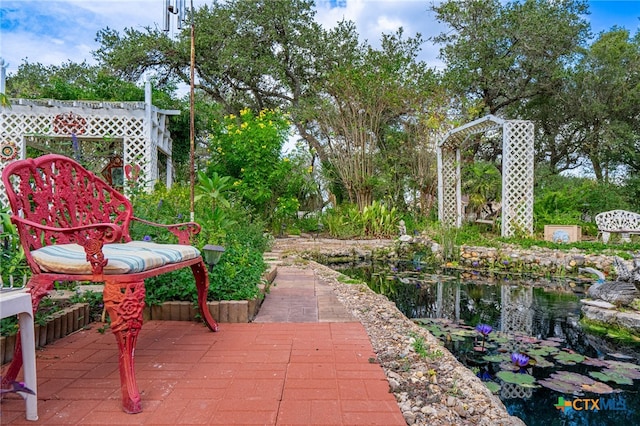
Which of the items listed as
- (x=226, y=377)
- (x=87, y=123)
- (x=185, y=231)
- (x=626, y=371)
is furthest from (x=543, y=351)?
(x=87, y=123)

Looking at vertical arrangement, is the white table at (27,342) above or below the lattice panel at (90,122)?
below

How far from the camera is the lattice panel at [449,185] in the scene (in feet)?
31.9

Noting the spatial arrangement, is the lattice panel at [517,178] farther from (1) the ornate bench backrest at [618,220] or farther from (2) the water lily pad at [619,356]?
(2) the water lily pad at [619,356]

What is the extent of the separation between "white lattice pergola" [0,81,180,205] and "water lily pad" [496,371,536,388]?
6378 millimetres

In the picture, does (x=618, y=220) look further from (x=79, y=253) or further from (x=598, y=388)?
(x=79, y=253)

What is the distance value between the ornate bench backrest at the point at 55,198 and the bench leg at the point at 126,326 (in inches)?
18.0

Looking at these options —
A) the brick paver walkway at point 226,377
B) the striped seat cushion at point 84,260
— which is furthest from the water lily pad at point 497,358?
the striped seat cushion at point 84,260

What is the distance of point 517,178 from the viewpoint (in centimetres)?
821

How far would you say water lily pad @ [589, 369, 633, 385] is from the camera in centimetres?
Result: 229

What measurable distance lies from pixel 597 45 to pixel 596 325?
9.70m

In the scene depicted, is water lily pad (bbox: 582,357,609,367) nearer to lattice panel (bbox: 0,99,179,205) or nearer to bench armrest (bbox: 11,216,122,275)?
bench armrest (bbox: 11,216,122,275)

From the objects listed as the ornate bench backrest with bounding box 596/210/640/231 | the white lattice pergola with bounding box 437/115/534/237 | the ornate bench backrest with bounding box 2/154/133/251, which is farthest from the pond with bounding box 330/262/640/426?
the ornate bench backrest with bounding box 596/210/640/231

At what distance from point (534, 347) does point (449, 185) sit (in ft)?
24.0

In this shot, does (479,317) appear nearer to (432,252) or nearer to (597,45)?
(432,252)
